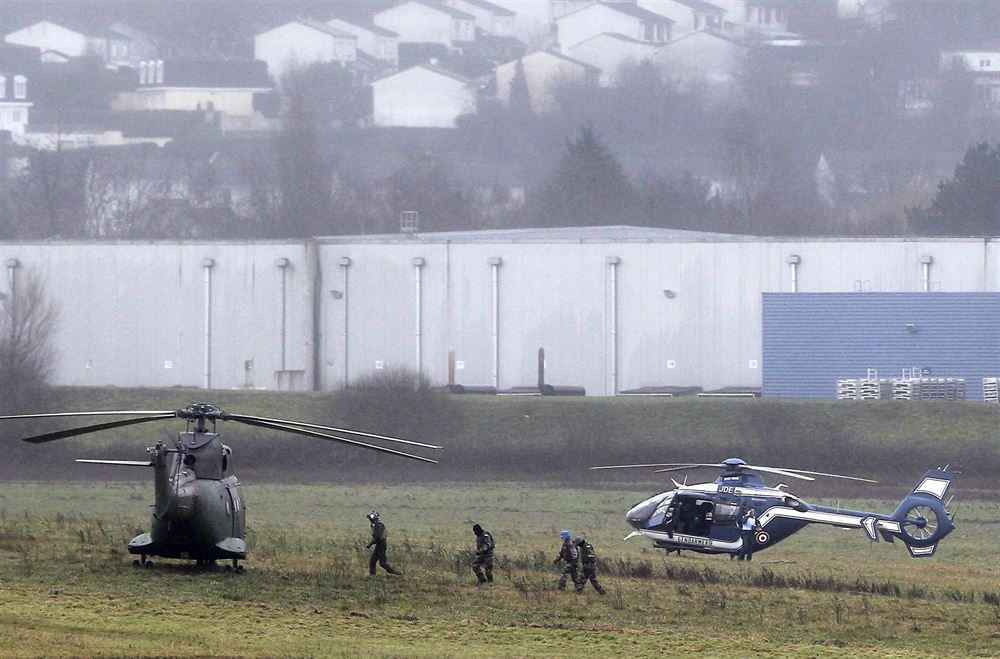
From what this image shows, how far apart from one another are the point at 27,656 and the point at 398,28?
143212mm

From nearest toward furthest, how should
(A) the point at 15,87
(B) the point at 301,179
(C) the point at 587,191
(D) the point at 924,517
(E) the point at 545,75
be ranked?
(D) the point at 924,517 < (C) the point at 587,191 < (B) the point at 301,179 < (E) the point at 545,75 < (A) the point at 15,87

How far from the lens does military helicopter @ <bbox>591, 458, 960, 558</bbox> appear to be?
96.3 feet

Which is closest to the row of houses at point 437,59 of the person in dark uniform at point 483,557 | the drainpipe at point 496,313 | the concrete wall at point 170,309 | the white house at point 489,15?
the white house at point 489,15

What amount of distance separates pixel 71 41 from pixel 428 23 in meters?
34.4

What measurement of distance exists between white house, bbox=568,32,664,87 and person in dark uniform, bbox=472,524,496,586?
3725 inches

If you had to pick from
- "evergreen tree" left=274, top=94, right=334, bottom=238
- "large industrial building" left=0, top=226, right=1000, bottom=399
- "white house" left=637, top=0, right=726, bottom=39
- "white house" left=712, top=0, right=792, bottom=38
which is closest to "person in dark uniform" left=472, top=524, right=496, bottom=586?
"large industrial building" left=0, top=226, right=1000, bottom=399

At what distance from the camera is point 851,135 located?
4013 inches

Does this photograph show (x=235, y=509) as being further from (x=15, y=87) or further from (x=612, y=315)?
(x=15, y=87)

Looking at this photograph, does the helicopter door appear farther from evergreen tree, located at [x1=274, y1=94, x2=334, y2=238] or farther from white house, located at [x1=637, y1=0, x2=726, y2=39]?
white house, located at [x1=637, y1=0, x2=726, y2=39]

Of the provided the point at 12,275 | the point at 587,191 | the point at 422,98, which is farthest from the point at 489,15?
the point at 12,275

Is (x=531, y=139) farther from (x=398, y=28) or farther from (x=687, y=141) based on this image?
Answer: (x=398, y=28)

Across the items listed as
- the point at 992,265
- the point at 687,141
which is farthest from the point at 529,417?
the point at 687,141

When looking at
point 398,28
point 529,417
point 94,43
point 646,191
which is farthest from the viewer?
point 398,28

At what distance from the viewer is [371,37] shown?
151000 millimetres
